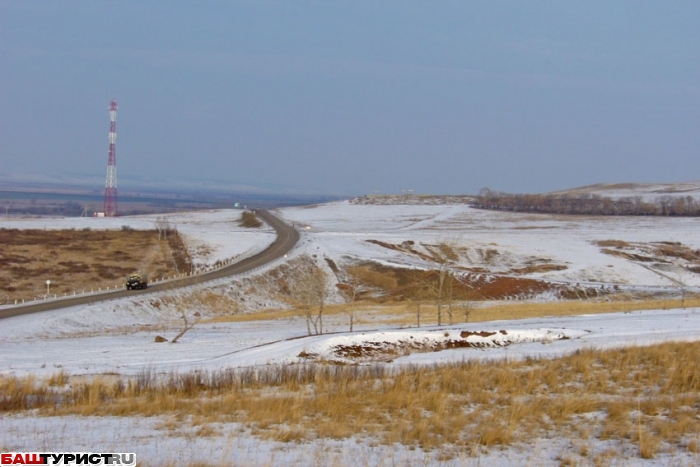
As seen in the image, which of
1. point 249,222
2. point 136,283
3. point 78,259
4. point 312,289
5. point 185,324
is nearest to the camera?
point 185,324

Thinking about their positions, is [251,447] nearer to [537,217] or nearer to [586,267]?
[586,267]

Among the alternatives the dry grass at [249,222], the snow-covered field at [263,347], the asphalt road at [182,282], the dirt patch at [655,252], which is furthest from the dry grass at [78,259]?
the dirt patch at [655,252]

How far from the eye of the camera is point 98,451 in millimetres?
9117

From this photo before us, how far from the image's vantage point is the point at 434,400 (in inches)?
489

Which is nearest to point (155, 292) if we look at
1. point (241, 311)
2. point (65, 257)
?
point (241, 311)

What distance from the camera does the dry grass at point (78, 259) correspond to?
59.9 meters

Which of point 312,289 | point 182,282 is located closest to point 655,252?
point 312,289

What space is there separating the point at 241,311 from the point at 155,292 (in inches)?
277

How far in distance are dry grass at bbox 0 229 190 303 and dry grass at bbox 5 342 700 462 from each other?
45.0 meters

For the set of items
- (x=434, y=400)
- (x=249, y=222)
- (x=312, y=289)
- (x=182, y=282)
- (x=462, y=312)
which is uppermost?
(x=249, y=222)

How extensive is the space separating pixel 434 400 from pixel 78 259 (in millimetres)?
66816

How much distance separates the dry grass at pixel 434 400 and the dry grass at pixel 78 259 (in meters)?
45.0

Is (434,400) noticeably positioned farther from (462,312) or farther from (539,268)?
(539,268)

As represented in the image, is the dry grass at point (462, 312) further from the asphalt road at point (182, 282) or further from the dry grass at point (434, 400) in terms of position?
the dry grass at point (434, 400)
